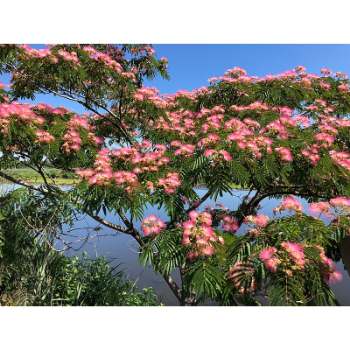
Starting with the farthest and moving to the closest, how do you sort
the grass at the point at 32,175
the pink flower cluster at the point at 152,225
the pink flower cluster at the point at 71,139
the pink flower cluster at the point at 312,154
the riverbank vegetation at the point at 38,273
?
1. the grass at the point at 32,175
2. the riverbank vegetation at the point at 38,273
3. the pink flower cluster at the point at 71,139
4. the pink flower cluster at the point at 312,154
5. the pink flower cluster at the point at 152,225

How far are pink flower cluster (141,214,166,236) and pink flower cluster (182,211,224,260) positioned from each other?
39 centimetres

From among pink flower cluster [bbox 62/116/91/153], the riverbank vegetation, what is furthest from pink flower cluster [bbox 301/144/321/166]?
the riverbank vegetation

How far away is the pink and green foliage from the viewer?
217 centimetres

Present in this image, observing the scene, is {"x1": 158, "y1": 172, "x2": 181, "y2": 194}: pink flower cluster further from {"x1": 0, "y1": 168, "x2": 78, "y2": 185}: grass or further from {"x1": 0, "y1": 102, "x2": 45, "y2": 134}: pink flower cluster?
{"x1": 0, "y1": 168, "x2": 78, "y2": 185}: grass

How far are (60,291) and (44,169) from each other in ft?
4.97

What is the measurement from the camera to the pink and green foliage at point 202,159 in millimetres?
2166

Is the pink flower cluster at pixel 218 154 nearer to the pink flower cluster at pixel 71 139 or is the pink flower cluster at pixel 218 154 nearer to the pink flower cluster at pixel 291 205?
the pink flower cluster at pixel 291 205

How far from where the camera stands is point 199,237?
2.36m

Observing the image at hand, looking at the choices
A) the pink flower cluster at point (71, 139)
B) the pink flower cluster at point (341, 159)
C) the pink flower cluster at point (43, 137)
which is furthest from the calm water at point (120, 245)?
the pink flower cluster at point (43, 137)

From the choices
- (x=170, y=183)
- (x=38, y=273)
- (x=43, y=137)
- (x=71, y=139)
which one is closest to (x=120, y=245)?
(x=38, y=273)

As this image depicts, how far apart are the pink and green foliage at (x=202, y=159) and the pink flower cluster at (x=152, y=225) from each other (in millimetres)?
11

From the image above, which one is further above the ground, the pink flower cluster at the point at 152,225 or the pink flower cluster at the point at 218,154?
the pink flower cluster at the point at 218,154

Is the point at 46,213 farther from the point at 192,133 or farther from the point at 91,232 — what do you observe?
the point at 192,133
